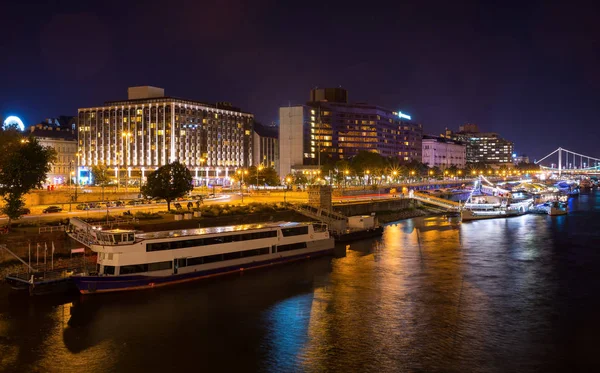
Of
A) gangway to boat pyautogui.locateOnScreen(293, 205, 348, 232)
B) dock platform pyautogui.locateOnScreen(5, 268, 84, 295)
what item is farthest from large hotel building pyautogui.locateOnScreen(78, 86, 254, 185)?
dock platform pyautogui.locateOnScreen(5, 268, 84, 295)

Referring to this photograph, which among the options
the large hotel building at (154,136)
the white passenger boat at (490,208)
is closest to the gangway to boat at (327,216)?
the white passenger boat at (490,208)

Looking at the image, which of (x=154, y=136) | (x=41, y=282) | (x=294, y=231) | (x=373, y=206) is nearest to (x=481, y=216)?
(x=373, y=206)

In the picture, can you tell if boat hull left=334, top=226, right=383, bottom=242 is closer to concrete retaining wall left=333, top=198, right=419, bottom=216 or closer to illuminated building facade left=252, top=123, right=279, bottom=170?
concrete retaining wall left=333, top=198, right=419, bottom=216

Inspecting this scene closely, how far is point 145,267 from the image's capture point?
34.1 metres

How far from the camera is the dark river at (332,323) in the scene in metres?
22.8

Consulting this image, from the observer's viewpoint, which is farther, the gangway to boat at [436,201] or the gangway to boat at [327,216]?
the gangway to boat at [436,201]

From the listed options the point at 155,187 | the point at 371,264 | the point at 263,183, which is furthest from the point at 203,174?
the point at 371,264

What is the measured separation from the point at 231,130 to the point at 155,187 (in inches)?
4181

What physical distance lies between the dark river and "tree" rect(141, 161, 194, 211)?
20.6 metres

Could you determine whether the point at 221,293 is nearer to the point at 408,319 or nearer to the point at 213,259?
the point at 213,259

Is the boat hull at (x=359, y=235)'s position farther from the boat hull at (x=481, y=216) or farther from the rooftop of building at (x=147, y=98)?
the rooftop of building at (x=147, y=98)

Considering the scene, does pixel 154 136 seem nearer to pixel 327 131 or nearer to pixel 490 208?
pixel 327 131

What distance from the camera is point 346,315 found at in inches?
1144

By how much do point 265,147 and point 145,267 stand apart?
14924 centimetres
